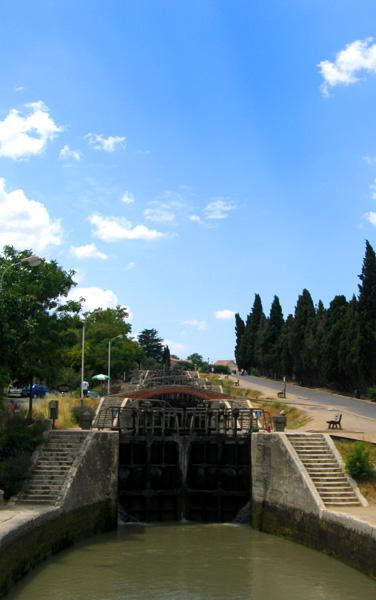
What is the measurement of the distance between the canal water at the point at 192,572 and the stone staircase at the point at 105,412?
23.5 feet

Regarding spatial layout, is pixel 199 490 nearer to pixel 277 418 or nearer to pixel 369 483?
pixel 277 418

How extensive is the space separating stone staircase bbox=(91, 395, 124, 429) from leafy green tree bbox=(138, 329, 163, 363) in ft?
339

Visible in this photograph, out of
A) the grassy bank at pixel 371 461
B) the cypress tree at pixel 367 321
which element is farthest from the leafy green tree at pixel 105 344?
the grassy bank at pixel 371 461

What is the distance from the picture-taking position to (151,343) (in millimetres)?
146125

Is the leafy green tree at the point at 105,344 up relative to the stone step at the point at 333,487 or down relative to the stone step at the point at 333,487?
up

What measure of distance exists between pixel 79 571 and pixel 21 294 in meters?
11.2

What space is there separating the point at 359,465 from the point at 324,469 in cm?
128

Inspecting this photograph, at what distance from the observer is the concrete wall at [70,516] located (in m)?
16.2

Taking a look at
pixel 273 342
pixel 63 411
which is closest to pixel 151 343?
pixel 273 342

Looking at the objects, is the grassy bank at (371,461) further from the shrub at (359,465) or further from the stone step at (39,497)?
the stone step at (39,497)

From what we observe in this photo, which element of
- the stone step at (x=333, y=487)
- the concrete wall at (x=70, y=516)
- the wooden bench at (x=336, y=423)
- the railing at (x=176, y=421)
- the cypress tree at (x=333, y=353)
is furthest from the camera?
the cypress tree at (x=333, y=353)

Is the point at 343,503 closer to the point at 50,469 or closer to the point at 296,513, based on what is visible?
the point at 296,513

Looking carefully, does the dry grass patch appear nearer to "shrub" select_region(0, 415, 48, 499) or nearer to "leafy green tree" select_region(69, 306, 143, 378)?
"shrub" select_region(0, 415, 48, 499)

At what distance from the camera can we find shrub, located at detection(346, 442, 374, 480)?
22484 mm
